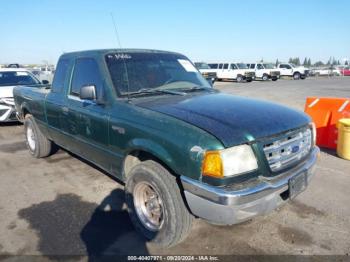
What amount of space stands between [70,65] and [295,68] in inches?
1375

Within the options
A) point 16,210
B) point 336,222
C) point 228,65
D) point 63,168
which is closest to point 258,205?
point 336,222

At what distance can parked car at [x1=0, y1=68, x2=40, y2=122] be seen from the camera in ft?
28.0

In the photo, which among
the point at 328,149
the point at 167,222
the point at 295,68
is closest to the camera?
the point at 167,222

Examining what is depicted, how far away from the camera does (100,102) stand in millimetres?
3459

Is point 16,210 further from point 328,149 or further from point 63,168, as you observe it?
point 328,149

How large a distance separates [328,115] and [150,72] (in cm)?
437

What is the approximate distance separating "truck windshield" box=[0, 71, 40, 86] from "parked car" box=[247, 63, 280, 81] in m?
26.0

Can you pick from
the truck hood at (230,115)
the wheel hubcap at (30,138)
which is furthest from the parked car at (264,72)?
the truck hood at (230,115)

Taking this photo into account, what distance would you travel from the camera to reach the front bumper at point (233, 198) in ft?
7.89

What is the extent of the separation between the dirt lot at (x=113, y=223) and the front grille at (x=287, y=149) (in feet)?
2.89

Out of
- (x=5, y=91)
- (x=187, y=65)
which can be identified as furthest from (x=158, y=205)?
(x=5, y=91)

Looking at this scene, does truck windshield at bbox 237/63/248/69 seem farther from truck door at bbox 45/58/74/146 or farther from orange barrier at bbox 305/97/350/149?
truck door at bbox 45/58/74/146

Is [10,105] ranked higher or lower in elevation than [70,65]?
lower

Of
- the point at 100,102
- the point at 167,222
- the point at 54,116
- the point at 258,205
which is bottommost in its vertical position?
the point at 167,222
